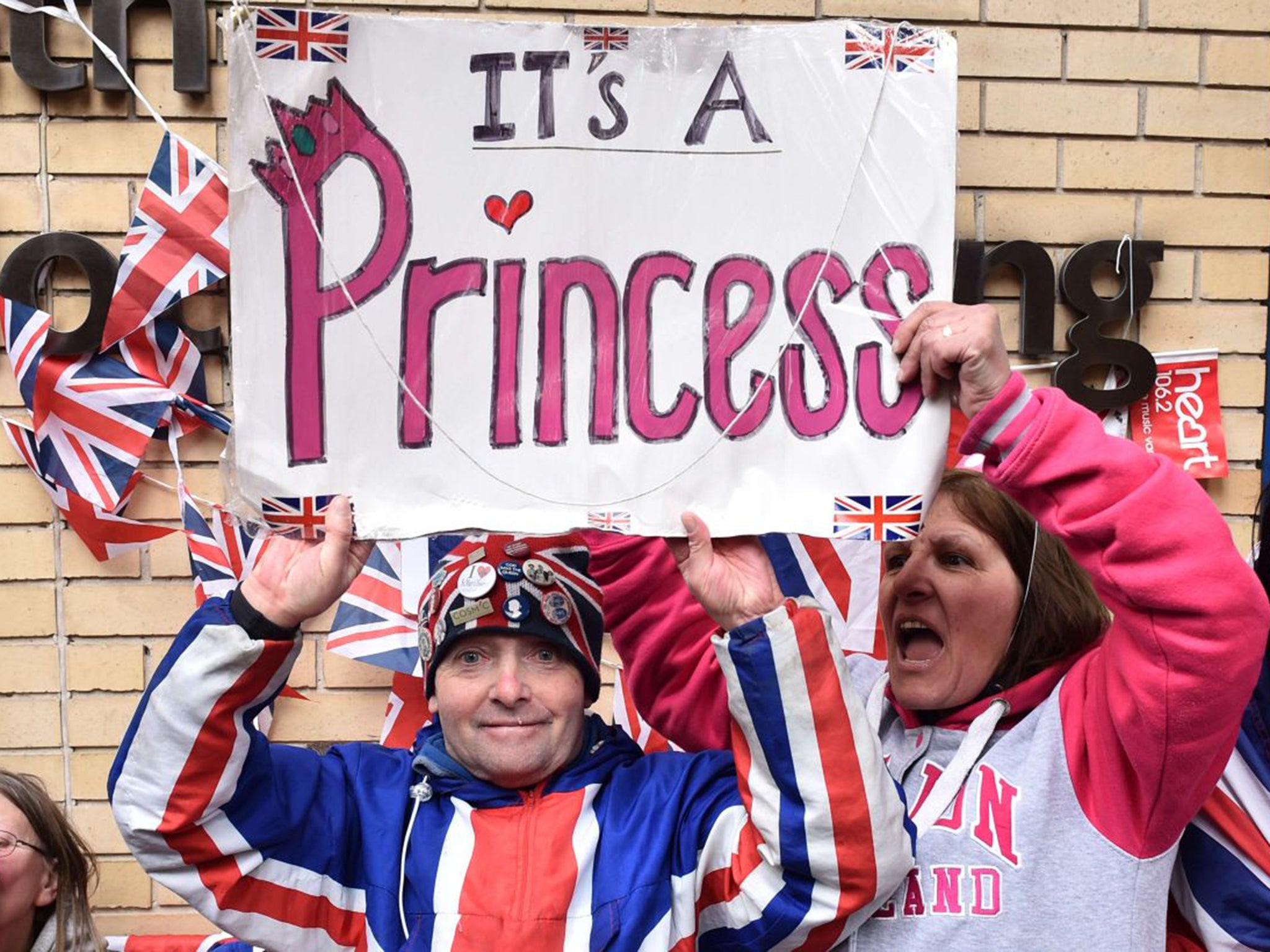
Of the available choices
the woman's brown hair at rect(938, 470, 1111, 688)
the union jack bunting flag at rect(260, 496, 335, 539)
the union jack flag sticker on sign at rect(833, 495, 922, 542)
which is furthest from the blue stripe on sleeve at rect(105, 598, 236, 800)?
the woman's brown hair at rect(938, 470, 1111, 688)

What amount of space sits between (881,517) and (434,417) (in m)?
0.65

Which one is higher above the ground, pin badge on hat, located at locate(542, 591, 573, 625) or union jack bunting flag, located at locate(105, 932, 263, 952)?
pin badge on hat, located at locate(542, 591, 573, 625)

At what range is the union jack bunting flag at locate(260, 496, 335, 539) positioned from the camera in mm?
1665

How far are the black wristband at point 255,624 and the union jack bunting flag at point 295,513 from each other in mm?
117

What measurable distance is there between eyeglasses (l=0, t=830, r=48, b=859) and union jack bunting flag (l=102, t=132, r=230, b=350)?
119 centimetres

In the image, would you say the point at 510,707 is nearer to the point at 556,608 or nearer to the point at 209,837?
the point at 556,608

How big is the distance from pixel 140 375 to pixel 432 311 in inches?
59.1

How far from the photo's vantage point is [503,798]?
1.79 m

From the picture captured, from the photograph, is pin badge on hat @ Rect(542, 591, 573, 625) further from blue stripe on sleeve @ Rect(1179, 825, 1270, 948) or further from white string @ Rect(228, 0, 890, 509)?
blue stripe on sleeve @ Rect(1179, 825, 1270, 948)

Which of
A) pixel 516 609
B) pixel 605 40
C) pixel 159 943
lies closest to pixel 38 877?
pixel 159 943

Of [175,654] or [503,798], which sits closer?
[175,654]

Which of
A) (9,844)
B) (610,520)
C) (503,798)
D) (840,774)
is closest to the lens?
(840,774)

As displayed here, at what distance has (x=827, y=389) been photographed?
1.69 meters

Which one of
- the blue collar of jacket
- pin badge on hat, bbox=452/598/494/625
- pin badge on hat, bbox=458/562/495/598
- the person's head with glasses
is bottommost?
the person's head with glasses
